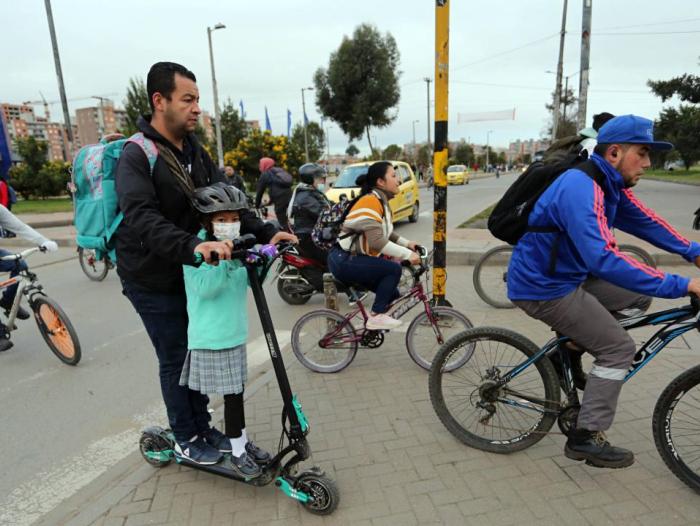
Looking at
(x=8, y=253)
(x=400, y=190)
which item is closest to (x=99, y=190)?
(x=8, y=253)

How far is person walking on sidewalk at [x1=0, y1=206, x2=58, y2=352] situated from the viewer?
14.6 ft

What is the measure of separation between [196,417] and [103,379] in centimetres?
210

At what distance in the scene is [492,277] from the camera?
585cm

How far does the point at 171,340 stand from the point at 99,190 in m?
0.83

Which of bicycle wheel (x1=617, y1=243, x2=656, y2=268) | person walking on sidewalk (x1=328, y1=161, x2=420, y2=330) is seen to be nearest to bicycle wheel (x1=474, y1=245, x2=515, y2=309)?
bicycle wheel (x1=617, y1=243, x2=656, y2=268)

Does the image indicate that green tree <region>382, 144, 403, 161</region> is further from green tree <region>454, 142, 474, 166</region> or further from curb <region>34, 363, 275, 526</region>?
curb <region>34, 363, 275, 526</region>

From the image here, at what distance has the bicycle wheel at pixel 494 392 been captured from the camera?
2691 millimetres

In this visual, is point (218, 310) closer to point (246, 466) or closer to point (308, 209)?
point (246, 466)

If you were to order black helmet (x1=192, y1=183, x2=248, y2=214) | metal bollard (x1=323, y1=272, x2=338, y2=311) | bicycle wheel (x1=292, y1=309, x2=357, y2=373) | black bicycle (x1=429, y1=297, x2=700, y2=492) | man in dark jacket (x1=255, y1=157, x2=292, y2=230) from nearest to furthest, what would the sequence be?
black helmet (x1=192, y1=183, x2=248, y2=214) < black bicycle (x1=429, y1=297, x2=700, y2=492) < bicycle wheel (x1=292, y1=309, x2=357, y2=373) < metal bollard (x1=323, y1=272, x2=338, y2=311) < man in dark jacket (x1=255, y1=157, x2=292, y2=230)

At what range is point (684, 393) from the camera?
2.33 m

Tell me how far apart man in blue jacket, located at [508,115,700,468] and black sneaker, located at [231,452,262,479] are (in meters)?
1.65

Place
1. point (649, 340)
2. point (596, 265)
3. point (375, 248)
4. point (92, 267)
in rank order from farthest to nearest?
point (92, 267) → point (375, 248) → point (649, 340) → point (596, 265)

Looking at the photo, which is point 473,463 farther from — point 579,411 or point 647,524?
point 647,524

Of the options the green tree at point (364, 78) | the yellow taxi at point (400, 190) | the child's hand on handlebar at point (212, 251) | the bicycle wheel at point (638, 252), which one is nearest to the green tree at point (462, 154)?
the green tree at point (364, 78)
